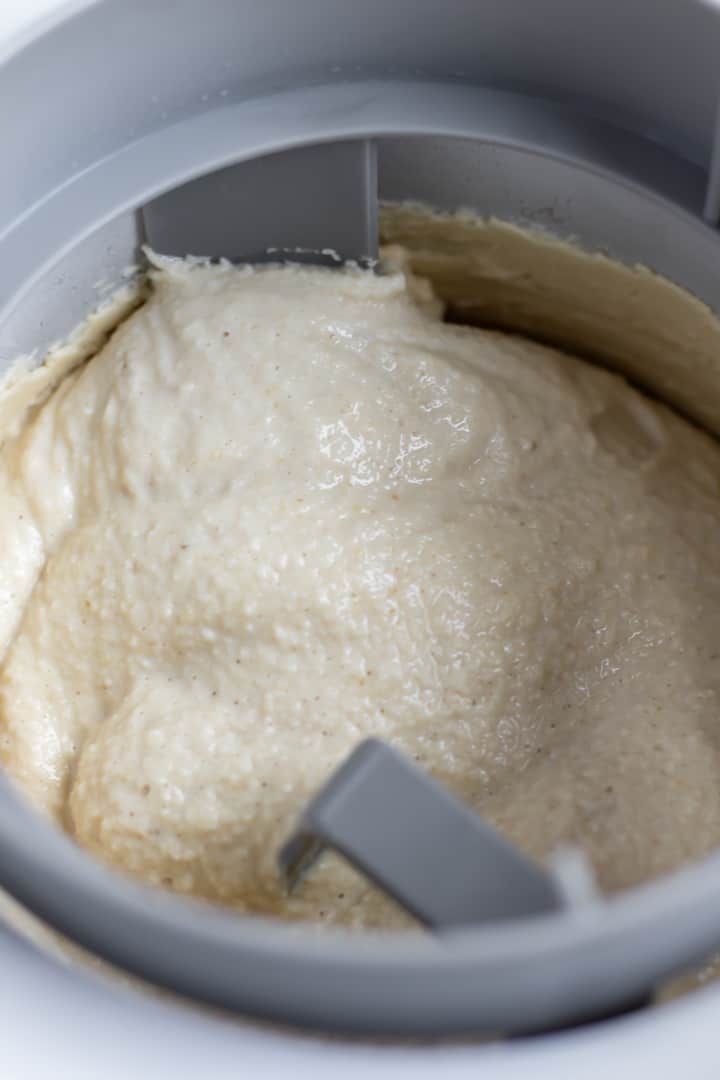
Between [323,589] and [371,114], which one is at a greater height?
[371,114]

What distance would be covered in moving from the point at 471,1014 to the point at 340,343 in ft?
2.12

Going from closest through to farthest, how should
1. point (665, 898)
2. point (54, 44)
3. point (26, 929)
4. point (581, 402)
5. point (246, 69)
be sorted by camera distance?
point (665, 898) < point (26, 929) < point (54, 44) < point (246, 69) < point (581, 402)

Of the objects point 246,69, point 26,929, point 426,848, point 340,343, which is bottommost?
point 26,929

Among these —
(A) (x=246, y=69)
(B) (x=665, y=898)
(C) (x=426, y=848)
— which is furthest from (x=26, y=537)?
(B) (x=665, y=898)

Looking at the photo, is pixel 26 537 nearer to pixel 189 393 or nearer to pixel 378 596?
pixel 189 393

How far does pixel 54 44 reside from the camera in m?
0.94

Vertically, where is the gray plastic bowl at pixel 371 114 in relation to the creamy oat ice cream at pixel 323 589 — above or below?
above

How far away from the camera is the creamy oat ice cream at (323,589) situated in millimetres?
972

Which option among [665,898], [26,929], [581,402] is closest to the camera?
[665,898]

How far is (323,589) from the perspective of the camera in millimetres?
1027

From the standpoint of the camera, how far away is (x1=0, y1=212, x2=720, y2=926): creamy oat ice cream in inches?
38.3

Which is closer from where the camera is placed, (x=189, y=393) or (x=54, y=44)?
(x=54, y=44)

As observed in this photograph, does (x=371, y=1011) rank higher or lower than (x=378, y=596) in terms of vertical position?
lower

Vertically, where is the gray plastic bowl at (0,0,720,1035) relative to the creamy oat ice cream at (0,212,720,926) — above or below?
above
